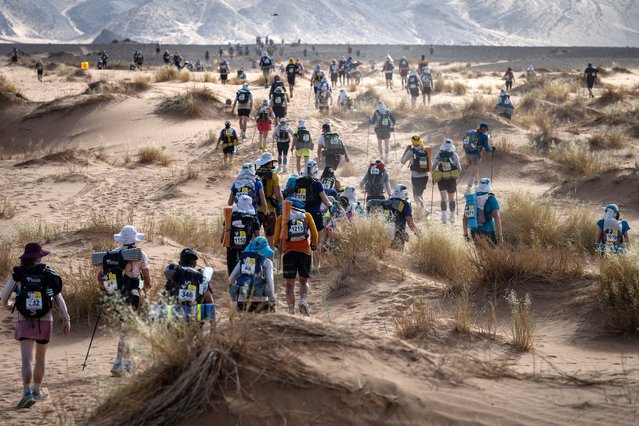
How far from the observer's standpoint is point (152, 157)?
76.3 feet

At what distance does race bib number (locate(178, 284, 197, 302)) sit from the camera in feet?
26.6

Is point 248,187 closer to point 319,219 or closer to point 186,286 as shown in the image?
point 319,219

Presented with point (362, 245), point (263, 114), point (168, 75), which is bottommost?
point (362, 245)

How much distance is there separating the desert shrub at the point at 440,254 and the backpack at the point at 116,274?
5.00 m

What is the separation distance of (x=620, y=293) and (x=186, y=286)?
4929mm

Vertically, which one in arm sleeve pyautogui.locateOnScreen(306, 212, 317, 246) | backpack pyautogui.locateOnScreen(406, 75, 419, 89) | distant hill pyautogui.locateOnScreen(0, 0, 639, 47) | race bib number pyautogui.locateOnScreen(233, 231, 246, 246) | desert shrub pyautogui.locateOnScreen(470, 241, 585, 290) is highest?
distant hill pyautogui.locateOnScreen(0, 0, 639, 47)

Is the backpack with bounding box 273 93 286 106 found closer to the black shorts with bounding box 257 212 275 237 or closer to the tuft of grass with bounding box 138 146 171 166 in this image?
the tuft of grass with bounding box 138 146 171 166

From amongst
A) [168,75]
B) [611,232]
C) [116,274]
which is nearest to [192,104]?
[168,75]

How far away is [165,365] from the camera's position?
639 centimetres

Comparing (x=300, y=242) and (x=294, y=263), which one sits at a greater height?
(x=300, y=242)

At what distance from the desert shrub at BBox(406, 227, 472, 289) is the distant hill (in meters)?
111

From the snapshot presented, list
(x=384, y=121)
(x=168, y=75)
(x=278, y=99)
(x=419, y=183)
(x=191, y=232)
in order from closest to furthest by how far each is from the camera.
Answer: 1. (x=191, y=232)
2. (x=419, y=183)
3. (x=384, y=121)
4. (x=278, y=99)
5. (x=168, y=75)

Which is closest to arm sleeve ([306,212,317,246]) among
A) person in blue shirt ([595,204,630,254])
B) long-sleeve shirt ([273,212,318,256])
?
long-sleeve shirt ([273,212,318,256])

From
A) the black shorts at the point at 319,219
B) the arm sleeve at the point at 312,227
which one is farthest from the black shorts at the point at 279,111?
the arm sleeve at the point at 312,227
